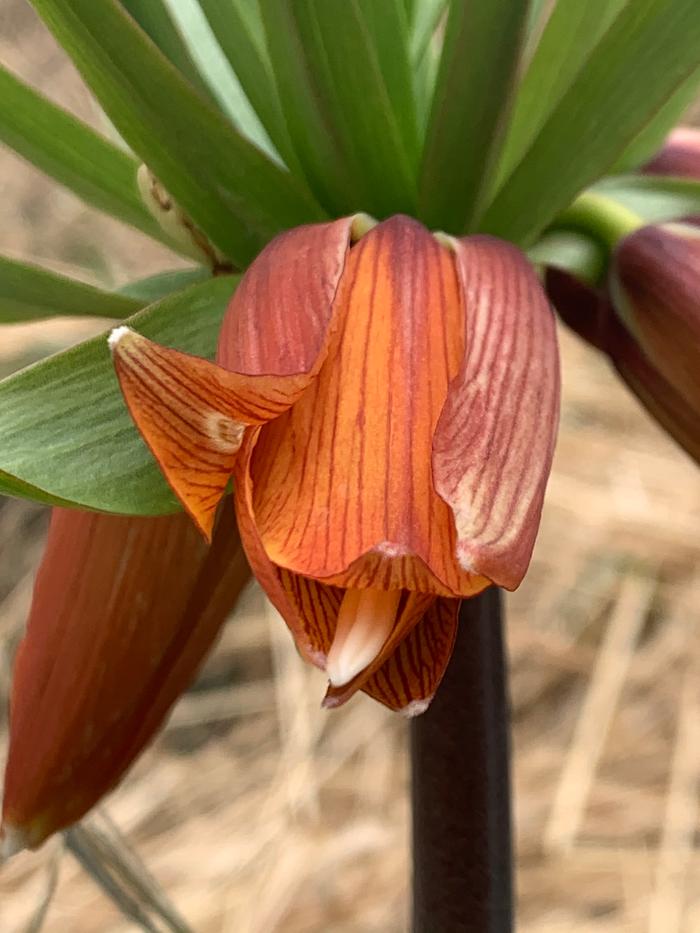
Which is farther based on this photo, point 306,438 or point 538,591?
point 538,591

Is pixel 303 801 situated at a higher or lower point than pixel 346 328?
lower

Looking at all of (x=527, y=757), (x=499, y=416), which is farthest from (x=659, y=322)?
(x=527, y=757)

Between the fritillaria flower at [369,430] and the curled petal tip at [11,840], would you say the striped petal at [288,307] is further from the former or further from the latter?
the curled petal tip at [11,840]

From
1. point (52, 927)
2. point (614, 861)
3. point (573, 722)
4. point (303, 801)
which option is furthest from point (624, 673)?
point (52, 927)

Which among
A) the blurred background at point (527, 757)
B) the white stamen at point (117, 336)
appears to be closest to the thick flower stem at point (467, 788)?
the white stamen at point (117, 336)

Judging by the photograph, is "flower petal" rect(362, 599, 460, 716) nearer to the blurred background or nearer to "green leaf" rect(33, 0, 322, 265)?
"green leaf" rect(33, 0, 322, 265)

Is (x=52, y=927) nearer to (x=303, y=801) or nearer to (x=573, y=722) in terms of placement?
(x=303, y=801)
